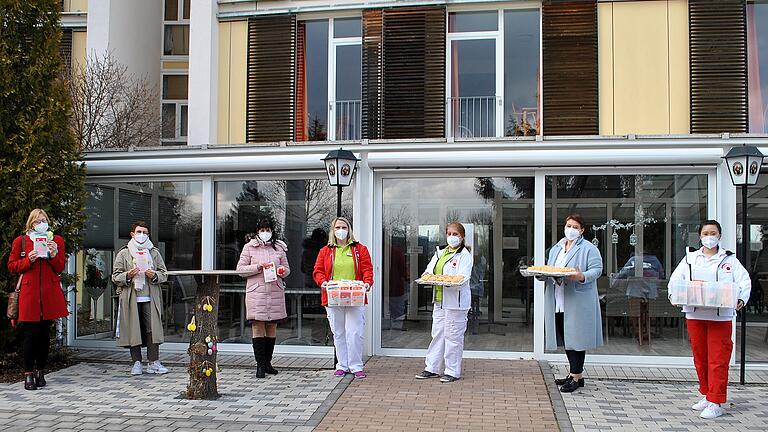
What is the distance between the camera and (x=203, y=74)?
38.2 feet

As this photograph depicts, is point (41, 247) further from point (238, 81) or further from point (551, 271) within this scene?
point (551, 271)

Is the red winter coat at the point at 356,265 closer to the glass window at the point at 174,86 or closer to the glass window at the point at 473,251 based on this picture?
the glass window at the point at 473,251

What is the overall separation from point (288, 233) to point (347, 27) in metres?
4.02

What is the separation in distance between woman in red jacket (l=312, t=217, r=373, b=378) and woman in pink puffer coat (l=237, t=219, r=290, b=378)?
0.51 meters

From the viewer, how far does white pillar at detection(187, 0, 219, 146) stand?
457 inches

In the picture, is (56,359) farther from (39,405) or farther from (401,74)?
(401,74)

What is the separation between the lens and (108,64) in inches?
518

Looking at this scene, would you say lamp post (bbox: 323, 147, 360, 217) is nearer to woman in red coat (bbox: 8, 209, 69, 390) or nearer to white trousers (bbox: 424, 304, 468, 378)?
white trousers (bbox: 424, 304, 468, 378)

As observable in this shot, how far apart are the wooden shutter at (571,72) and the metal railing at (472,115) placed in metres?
0.81

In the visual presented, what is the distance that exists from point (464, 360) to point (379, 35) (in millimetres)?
5420

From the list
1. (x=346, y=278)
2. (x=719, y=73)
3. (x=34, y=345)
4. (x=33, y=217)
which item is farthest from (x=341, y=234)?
(x=719, y=73)

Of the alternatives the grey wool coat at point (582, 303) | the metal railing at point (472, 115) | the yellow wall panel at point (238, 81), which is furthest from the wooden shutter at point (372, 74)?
the grey wool coat at point (582, 303)

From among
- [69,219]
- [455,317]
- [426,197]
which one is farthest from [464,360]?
[69,219]

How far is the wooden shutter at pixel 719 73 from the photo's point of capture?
1021cm
